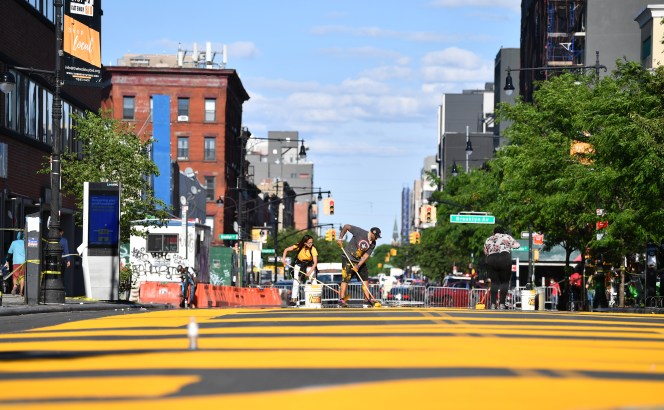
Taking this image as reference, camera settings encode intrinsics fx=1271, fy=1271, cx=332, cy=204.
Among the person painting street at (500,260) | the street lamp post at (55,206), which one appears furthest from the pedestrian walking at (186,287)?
the person painting street at (500,260)

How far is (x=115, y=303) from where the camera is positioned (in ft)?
105

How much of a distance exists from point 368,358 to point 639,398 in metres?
3.20

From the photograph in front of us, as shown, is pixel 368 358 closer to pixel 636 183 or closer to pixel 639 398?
pixel 639 398

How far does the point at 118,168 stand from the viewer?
42.9 meters

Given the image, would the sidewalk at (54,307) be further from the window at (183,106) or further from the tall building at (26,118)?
the window at (183,106)

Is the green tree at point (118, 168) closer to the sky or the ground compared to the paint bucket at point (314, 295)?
closer to the sky

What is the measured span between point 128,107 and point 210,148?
7629 millimetres

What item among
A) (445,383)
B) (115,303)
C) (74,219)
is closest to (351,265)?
(115,303)

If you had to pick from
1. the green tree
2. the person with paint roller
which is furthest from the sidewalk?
the green tree

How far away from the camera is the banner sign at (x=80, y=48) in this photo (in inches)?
1318

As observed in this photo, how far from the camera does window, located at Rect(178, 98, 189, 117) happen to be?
10706 cm

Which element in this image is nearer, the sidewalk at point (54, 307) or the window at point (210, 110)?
the sidewalk at point (54, 307)

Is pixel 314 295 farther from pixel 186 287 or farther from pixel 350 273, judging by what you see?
pixel 186 287

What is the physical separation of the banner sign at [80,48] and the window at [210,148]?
68.0m
